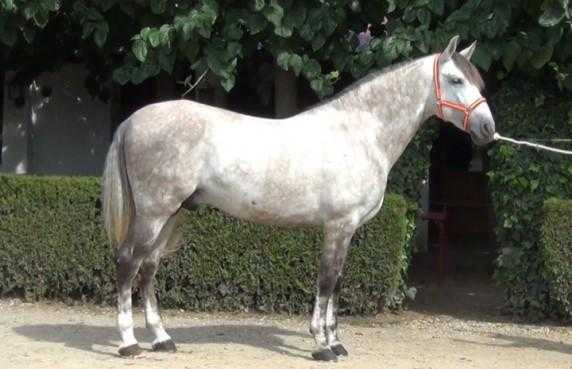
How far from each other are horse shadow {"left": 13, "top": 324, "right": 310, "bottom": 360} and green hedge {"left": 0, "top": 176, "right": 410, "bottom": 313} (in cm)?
62

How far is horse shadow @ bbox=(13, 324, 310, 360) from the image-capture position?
352 inches

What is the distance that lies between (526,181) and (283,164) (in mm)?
3004

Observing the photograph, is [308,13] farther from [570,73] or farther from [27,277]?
[27,277]

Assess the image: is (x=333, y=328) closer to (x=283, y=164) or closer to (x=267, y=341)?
(x=267, y=341)

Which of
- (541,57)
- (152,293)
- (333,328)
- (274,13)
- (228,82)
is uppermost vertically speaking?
(274,13)

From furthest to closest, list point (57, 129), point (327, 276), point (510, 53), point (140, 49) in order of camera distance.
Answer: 1. point (57, 129)
2. point (140, 49)
3. point (510, 53)
4. point (327, 276)

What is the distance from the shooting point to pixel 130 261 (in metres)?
8.27

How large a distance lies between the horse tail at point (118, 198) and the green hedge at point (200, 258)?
6.10 ft

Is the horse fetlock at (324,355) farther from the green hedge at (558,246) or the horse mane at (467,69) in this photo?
the green hedge at (558,246)

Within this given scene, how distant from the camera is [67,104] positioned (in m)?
14.3

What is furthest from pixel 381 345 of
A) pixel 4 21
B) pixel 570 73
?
pixel 4 21

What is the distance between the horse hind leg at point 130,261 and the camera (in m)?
8.24

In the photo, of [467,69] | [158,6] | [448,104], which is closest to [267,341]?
[448,104]

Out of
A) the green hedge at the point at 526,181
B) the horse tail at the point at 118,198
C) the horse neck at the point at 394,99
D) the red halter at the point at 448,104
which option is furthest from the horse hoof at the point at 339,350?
the green hedge at the point at 526,181
